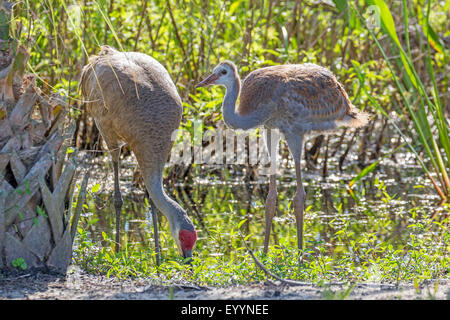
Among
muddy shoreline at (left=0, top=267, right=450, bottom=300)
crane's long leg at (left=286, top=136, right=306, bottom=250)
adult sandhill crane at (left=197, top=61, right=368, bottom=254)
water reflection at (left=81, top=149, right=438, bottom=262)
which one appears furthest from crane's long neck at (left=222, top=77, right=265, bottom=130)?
muddy shoreline at (left=0, top=267, right=450, bottom=300)

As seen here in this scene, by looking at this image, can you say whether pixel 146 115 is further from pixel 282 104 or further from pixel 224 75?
pixel 282 104

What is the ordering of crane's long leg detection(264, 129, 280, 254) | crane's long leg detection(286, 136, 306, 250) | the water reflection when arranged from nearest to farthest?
crane's long leg detection(286, 136, 306, 250), crane's long leg detection(264, 129, 280, 254), the water reflection

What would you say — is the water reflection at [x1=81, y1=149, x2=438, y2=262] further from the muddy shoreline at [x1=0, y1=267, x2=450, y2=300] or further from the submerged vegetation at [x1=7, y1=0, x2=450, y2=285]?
the muddy shoreline at [x1=0, y1=267, x2=450, y2=300]

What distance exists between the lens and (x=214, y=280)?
15.7 feet

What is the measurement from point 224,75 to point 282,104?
0.53 metres

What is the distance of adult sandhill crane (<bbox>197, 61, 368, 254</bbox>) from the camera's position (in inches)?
241

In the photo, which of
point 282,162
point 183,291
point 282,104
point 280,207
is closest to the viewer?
point 183,291

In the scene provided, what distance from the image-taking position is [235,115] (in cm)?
615

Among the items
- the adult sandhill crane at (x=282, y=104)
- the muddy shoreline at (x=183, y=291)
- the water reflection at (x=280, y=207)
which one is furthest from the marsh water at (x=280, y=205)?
the muddy shoreline at (x=183, y=291)

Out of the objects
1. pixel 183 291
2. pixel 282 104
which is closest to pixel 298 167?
pixel 282 104

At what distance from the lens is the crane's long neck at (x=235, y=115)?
6074mm

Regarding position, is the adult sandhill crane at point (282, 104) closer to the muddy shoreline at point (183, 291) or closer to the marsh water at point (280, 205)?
the marsh water at point (280, 205)

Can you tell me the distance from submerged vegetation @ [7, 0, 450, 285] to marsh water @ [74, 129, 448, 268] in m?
0.02
